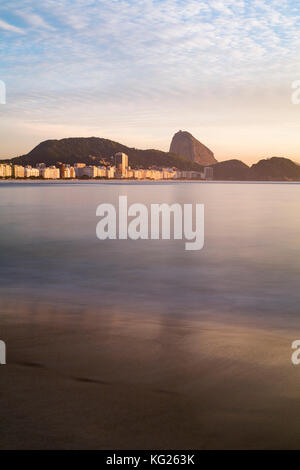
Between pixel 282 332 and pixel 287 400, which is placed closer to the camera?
pixel 287 400

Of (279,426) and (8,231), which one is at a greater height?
(8,231)

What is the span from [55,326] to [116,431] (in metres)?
3.37

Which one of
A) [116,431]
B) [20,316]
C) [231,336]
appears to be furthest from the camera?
[20,316]

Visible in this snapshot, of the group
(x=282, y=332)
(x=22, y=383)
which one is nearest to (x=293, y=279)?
(x=282, y=332)

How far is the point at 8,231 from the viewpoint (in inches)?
952

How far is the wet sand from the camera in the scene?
411 cm

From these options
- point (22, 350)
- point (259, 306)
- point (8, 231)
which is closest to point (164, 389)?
point (22, 350)

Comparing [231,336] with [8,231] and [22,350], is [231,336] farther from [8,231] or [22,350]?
[8,231]

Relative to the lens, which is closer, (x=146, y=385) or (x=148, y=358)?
(x=146, y=385)

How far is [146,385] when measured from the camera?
202 inches

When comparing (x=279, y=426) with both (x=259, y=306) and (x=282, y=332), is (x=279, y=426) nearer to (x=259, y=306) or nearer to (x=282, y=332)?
(x=282, y=332)

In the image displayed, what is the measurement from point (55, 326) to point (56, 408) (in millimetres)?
2850

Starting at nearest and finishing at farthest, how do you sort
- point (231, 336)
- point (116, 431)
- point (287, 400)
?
point (116, 431), point (287, 400), point (231, 336)

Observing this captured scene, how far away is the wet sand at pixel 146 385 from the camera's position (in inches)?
162
